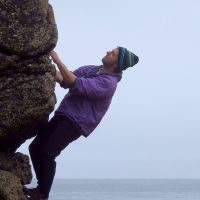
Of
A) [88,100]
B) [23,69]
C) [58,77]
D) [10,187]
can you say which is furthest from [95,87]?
[10,187]

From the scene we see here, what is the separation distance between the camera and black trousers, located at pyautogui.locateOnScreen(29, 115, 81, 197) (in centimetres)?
1332

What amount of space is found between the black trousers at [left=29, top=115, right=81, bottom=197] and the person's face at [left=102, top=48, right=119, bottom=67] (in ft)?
5.61

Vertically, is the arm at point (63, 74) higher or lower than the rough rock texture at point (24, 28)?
lower

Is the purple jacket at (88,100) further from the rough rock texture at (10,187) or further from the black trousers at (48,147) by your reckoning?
the rough rock texture at (10,187)

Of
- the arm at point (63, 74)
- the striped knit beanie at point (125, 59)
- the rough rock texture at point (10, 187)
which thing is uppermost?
the striped knit beanie at point (125, 59)

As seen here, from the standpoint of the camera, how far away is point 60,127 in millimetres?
13484

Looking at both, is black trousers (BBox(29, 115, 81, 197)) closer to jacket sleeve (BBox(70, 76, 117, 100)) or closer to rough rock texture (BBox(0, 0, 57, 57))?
jacket sleeve (BBox(70, 76, 117, 100))

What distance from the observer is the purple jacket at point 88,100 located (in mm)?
13477

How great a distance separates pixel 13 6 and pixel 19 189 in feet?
13.3

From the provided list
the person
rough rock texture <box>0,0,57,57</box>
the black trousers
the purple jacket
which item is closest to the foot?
the person

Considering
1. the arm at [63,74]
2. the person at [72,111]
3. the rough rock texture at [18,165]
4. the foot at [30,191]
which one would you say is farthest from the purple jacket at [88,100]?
the foot at [30,191]

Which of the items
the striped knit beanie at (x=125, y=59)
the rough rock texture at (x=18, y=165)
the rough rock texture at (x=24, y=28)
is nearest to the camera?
the rough rock texture at (x=24, y=28)

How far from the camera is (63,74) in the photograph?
44.3 ft

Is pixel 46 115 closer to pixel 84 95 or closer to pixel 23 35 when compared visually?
pixel 84 95
